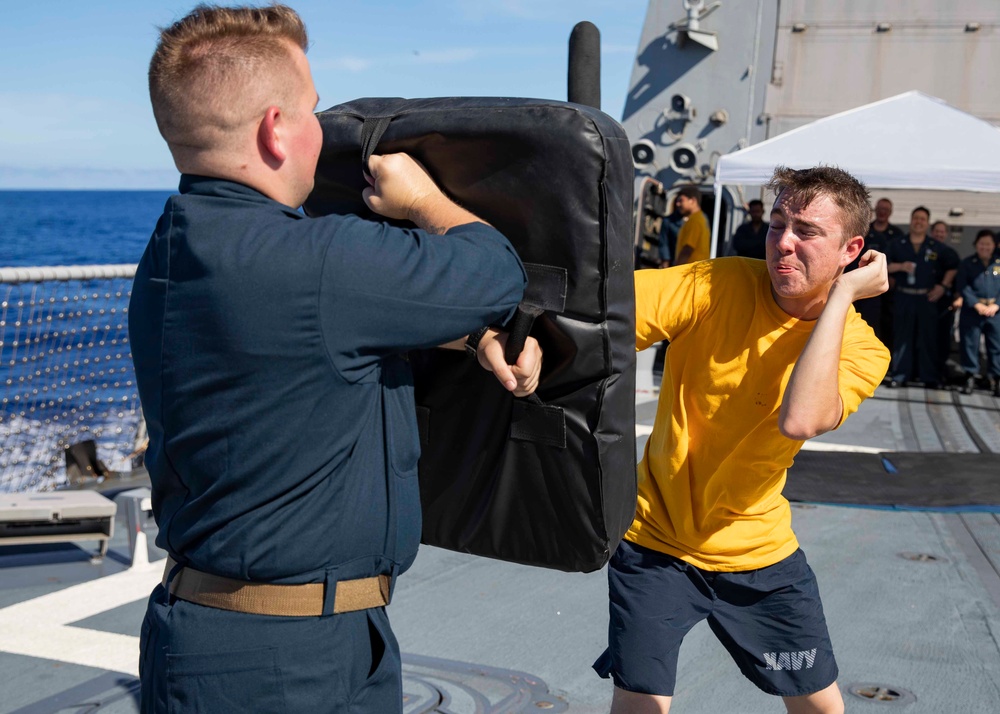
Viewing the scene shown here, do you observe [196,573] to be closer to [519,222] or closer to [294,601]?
[294,601]

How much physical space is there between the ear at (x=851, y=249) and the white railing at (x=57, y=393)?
2.07m

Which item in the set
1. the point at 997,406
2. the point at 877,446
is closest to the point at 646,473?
the point at 877,446

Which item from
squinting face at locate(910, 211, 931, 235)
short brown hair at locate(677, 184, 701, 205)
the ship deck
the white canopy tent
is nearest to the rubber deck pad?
the ship deck

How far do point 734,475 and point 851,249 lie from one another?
2.18 ft

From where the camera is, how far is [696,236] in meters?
11.5

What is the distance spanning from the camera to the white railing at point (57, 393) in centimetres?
616

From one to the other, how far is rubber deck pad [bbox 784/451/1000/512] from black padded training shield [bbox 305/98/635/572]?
4532 millimetres

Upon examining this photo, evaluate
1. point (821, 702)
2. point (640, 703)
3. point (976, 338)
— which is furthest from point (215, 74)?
point (976, 338)

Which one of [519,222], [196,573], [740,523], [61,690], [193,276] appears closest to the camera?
[193,276]

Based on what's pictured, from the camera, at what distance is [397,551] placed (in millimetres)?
1711

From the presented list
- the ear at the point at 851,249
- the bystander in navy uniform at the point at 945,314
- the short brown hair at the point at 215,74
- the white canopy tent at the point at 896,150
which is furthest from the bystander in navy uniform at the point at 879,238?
the short brown hair at the point at 215,74

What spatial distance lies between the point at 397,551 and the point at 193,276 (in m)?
0.57

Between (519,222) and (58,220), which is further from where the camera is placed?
(58,220)

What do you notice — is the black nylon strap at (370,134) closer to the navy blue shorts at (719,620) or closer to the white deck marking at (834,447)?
the navy blue shorts at (719,620)
